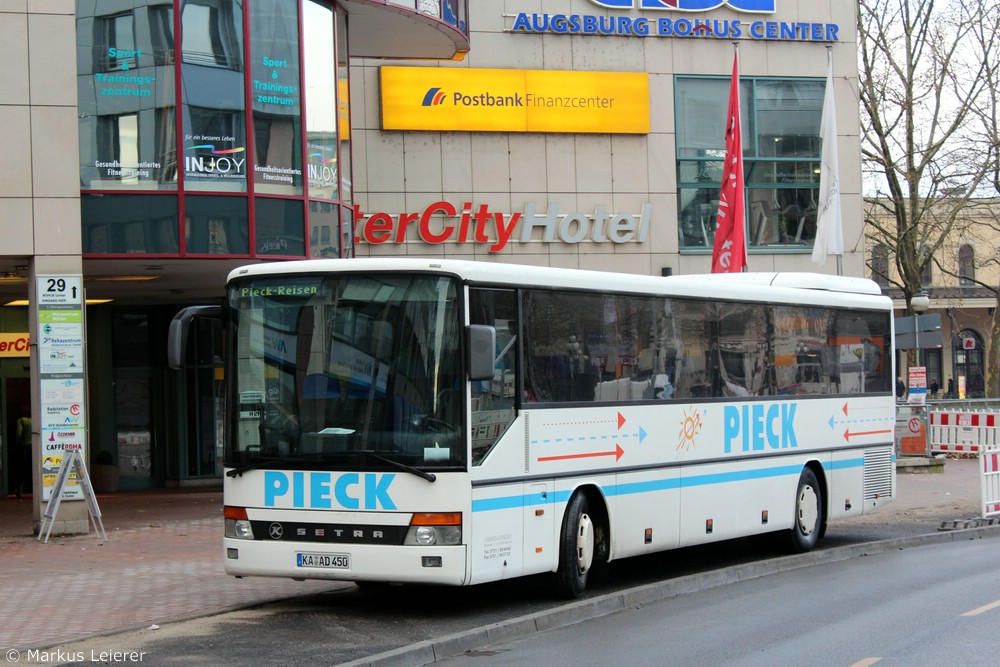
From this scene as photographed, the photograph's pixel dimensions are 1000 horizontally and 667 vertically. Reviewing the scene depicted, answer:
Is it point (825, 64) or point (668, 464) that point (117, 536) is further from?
point (825, 64)

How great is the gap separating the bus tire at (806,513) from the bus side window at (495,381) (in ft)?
18.6

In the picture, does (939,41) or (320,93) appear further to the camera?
(939,41)

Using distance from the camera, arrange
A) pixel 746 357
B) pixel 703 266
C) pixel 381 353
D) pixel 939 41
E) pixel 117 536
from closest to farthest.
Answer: pixel 381 353 → pixel 746 357 → pixel 117 536 → pixel 703 266 → pixel 939 41

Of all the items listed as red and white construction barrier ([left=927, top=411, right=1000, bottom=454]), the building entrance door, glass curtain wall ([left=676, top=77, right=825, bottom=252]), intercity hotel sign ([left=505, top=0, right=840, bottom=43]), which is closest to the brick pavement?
the building entrance door

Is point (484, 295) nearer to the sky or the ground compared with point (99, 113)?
nearer to the ground

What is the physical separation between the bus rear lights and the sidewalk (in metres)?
0.70

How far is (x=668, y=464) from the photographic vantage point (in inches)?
510

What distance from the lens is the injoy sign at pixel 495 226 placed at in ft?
89.4

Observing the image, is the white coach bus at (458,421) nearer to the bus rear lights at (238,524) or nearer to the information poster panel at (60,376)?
the bus rear lights at (238,524)

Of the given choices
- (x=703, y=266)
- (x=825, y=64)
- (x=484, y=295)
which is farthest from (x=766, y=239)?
(x=484, y=295)

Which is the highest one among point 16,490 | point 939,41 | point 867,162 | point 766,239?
point 939,41

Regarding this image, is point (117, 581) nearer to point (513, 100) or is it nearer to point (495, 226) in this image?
point (495, 226)

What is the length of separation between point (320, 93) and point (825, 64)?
588 inches

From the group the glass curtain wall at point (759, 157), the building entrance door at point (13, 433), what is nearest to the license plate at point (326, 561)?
the building entrance door at point (13, 433)
